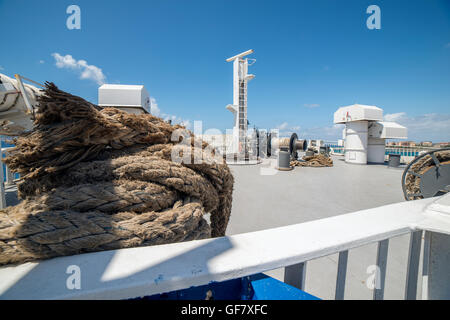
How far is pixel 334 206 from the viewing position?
3186 millimetres

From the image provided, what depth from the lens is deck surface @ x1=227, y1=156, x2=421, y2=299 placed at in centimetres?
145

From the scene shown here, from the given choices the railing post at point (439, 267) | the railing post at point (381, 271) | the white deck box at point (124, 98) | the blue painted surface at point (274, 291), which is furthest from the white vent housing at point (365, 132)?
the blue painted surface at point (274, 291)

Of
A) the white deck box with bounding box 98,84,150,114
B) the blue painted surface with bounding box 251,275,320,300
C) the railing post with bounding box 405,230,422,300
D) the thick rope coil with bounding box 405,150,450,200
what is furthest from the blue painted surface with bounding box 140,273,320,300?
the thick rope coil with bounding box 405,150,450,200

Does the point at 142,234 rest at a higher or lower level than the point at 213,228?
higher

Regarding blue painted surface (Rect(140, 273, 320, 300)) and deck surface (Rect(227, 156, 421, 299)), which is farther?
deck surface (Rect(227, 156, 421, 299))

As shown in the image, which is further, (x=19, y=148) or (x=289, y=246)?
(x=19, y=148)

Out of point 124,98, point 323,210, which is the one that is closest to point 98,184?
point 124,98

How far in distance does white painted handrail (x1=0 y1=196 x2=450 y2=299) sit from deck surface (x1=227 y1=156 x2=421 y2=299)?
432 millimetres

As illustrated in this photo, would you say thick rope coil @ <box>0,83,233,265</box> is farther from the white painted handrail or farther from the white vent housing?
the white vent housing

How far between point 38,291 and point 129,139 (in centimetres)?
65

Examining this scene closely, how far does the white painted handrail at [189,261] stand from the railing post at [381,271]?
0.06 ft

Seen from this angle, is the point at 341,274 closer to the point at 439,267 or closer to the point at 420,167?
the point at 439,267

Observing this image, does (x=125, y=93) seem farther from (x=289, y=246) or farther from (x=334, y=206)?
(x=334, y=206)
